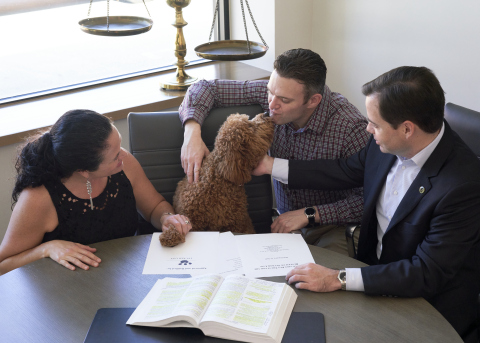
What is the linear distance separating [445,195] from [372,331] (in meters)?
0.50

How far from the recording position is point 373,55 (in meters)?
2.93

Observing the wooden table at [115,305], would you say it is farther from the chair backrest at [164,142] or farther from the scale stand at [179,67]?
the scale stand at [179,67]

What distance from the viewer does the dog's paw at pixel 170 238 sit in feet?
5.48

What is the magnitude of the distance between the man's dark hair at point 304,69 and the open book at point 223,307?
35.0 inches

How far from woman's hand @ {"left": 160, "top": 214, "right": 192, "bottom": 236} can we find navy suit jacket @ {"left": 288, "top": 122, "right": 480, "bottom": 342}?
643 millimetres

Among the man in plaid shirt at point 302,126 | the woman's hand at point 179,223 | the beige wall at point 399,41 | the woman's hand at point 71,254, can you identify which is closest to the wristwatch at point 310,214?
the man in plaid shirt at point 302,126

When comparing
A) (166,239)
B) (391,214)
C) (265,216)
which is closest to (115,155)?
(166,239)

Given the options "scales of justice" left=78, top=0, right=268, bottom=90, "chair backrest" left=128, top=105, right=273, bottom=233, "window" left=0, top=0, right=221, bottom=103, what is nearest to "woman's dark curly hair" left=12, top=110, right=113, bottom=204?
"chair backrest" left=128, top=105, right=273, bottom=233

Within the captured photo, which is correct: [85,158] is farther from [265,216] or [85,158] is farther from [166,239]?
[265,216]

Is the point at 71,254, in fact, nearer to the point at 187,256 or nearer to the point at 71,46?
the point at 187,256

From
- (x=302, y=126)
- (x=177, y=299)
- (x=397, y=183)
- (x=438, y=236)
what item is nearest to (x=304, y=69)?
(x=302, y=126)

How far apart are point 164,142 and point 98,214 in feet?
1.44

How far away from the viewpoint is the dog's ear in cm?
179

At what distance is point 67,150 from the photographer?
1.66m
